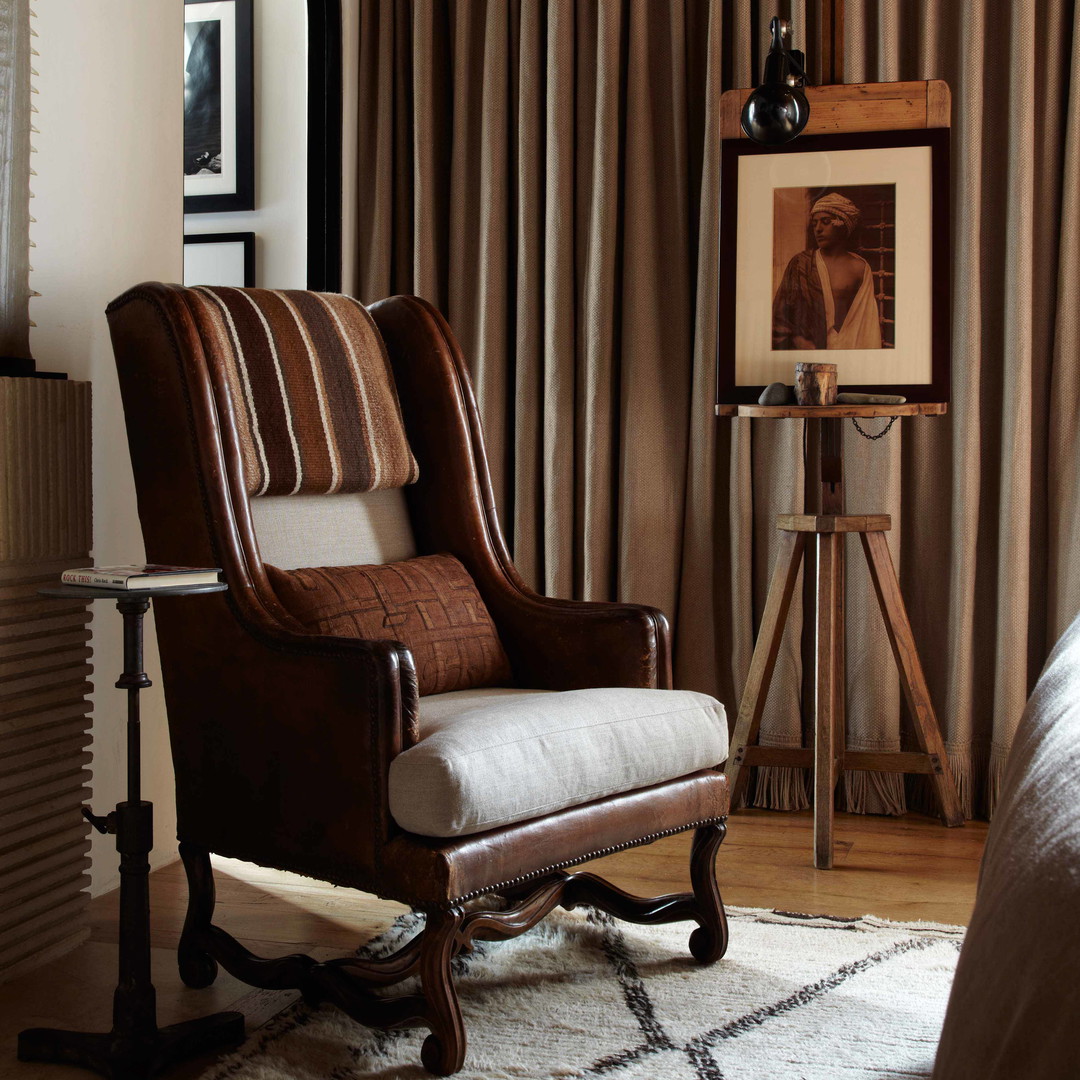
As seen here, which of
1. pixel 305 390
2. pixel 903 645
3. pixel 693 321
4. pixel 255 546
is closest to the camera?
pixel 255 546

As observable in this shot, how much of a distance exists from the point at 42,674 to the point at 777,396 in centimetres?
162

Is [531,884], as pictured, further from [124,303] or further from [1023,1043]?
[1023,1043]

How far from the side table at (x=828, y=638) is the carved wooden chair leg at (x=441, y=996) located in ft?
3.91

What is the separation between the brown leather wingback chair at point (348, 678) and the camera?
5.50 ft

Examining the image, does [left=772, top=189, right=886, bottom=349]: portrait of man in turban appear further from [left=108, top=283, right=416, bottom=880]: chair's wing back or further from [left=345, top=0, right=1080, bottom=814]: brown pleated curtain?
[left=108, top=283, right=416, bottom=880]: chair's wing back

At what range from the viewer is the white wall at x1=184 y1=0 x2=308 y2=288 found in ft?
11.9

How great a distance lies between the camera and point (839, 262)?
2898mm

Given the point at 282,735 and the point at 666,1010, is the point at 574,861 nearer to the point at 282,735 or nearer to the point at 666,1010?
the point at 666,1010

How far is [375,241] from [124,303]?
150 centimetres

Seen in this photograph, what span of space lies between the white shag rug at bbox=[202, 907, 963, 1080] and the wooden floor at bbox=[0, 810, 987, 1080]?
0.36 feet

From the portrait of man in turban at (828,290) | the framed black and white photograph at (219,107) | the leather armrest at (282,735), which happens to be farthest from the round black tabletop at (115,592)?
the framed black and white photograph at (219,107)

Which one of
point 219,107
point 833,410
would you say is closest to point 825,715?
point 833,410

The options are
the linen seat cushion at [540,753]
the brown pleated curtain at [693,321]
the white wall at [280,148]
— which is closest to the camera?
the linen seat cushion at [540,753]

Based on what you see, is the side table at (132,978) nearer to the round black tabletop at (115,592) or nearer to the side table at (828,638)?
the round black tabletop at (115,592)
